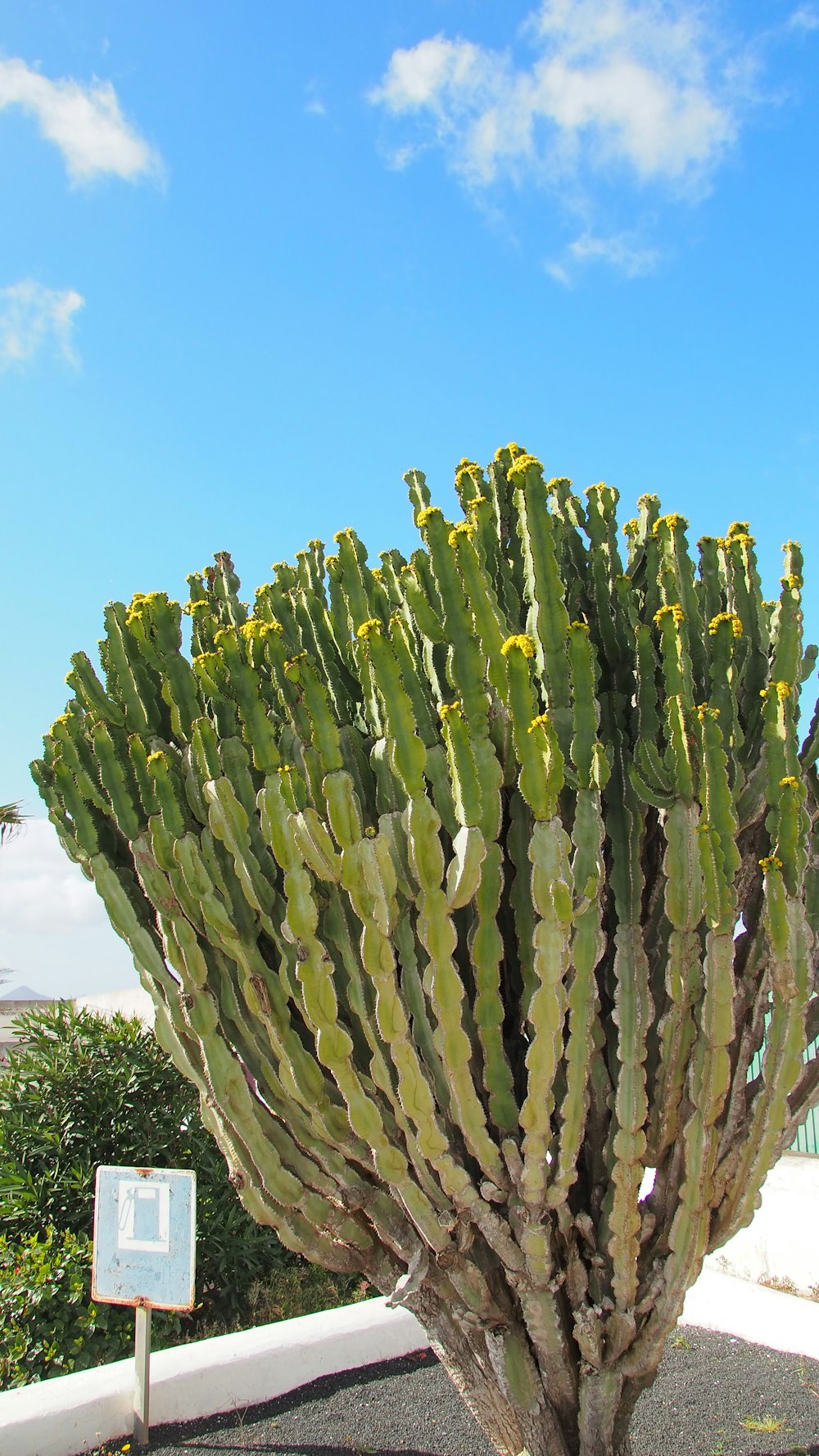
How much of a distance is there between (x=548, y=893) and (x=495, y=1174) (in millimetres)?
987

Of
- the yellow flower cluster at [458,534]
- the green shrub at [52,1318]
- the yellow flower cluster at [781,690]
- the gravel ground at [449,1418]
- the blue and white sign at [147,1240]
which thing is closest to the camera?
the yellow flower cluster at [458,534]

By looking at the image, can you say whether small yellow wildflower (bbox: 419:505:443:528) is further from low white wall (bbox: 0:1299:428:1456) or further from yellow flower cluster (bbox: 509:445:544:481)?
low white wall (bbox: 0:1299:428:1456)

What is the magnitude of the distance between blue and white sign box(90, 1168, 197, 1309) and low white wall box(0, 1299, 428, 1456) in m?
0.56

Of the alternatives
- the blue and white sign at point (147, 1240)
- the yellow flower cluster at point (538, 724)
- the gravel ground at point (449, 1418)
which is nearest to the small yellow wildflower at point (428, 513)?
the yellow flower cluster at point (538, 724)

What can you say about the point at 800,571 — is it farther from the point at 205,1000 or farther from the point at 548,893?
the point at 205,1000

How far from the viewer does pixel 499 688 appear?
292 cm

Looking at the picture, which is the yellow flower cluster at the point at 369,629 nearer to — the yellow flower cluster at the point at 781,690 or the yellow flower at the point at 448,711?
the yellow flower at the point at 448,711

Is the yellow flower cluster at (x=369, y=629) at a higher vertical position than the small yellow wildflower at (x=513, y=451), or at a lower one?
lower

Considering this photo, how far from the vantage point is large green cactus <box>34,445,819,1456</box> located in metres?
2.94

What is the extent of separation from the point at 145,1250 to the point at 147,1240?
0.18 ft

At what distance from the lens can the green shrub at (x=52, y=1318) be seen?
5.95 metres

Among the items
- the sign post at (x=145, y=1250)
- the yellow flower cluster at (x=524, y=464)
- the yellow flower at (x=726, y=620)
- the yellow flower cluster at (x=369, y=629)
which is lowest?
the sign post at (x=145, y=1250)

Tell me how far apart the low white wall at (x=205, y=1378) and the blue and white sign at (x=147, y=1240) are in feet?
1.85

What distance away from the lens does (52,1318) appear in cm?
608
